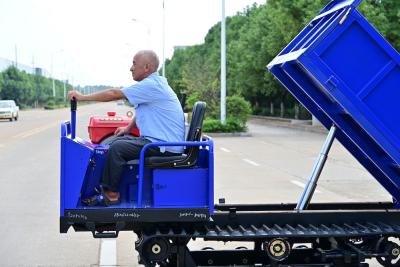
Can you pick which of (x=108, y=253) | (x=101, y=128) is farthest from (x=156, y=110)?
(x=108, y=253)

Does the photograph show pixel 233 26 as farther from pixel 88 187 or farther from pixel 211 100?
pixel 88 187

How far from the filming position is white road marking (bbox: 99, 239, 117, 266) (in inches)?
272

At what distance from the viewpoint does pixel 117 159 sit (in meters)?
5.25

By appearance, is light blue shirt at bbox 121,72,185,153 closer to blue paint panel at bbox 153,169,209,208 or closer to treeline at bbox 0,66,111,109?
blue paint panel at bbox 153,169,209,208

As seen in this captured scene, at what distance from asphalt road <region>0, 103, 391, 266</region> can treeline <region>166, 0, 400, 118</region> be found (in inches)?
223

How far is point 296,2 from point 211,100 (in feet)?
26.7

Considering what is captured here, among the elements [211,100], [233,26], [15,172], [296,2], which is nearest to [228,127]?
[211,100]

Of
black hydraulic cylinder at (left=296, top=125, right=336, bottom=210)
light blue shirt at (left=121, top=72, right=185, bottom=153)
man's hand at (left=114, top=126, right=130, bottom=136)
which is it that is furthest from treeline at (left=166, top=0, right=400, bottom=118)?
light blue shirt at (left=121, top=72, right=185, bottom=153)

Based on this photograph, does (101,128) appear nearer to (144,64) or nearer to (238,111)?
(144,64)

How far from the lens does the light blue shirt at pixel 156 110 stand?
17.9 ft

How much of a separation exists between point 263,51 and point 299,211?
122 ft

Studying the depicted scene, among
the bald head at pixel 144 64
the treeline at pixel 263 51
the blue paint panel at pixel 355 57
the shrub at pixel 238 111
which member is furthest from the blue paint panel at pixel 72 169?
the shrub at pixel 238 111

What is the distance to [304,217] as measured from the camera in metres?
5.43

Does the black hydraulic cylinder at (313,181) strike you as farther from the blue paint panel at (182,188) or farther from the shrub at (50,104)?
the shrub at (50,104)
